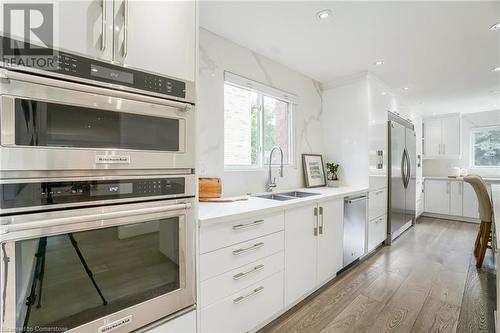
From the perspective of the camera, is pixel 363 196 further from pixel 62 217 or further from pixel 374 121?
pixel 62 217

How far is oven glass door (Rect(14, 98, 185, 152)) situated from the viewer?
820 millimetres

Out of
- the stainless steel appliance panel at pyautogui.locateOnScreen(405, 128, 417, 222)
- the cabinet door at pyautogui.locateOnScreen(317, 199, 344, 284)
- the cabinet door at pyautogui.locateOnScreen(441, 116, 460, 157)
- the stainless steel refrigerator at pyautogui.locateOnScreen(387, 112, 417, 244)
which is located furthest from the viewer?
the cabinet door at pyautogui.locateOnScreen(441, 116, 460, 157)

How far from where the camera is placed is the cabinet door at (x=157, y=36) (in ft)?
3.34

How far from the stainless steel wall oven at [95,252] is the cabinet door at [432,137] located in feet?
21.8

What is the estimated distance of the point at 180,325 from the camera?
121 centimetres

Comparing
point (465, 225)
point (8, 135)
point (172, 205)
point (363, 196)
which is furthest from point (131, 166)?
point (465, 225)

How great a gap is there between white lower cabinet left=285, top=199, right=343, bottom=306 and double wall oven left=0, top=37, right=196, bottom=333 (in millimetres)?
936

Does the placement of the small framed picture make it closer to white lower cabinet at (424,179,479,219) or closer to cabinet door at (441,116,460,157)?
white lower cabinet at (424,179,479,219)

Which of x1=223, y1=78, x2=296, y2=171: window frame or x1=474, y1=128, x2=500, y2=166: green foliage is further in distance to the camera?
x1=474, y1=128, x2=500, y2=166: green foliage

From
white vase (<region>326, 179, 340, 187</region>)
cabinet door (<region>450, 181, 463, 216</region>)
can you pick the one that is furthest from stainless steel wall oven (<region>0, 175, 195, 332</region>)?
cabinet door (<region>450, 181, 463, 216</region>)

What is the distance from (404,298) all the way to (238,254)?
179cm

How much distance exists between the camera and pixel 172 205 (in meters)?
1.18

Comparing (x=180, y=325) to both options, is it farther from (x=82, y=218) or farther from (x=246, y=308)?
(x=82, y=218)

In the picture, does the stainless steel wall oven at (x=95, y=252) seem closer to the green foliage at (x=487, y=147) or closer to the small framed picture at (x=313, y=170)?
the small framed picture at (x=313, y=170)
